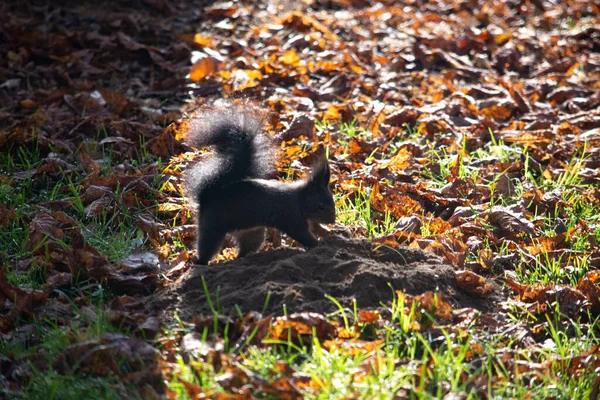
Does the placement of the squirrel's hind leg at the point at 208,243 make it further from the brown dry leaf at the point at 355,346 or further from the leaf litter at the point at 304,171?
the brown dry leaf at the point at 355,346

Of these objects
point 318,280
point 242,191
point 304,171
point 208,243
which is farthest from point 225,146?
point 304,171

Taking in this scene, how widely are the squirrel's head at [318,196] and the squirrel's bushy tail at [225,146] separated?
1.03 ft

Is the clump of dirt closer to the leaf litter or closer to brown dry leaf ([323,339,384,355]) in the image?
the leaf litter

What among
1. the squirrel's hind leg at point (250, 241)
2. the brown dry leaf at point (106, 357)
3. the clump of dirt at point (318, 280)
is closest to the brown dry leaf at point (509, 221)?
the clump of dirt at point (318, 280)

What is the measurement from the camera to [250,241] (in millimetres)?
4082

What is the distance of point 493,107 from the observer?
6223mm

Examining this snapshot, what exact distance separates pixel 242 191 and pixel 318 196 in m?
0.41

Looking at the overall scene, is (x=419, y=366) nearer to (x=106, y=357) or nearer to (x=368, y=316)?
(x=368, y=316)

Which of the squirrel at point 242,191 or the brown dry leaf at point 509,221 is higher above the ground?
the squirrel at point 242,191

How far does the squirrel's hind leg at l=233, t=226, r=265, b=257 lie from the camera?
4.05 meters

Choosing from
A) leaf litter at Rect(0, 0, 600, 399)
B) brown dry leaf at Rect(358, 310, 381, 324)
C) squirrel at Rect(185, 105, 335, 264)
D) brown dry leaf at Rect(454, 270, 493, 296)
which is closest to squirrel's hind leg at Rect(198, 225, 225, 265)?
squirrel at Rect(185, 105, 335, 264)

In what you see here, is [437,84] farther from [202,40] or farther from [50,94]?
[50,94]

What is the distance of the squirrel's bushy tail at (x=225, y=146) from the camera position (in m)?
3.90

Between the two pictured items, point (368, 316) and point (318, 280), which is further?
point (318, 280)
